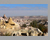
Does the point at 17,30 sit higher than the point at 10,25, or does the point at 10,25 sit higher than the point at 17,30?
the point at 10,25

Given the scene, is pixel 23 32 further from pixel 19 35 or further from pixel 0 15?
pixel 0 15

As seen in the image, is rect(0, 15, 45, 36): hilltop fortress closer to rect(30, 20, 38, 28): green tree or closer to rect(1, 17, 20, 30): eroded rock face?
rect(1, 17, 20, 30): eroded rock face

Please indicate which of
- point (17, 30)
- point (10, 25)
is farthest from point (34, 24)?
point (10, 25)

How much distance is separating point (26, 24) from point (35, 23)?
388 millimetres

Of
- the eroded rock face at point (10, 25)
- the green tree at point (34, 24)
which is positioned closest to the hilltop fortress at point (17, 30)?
the eroded rock face at point (10, 25)

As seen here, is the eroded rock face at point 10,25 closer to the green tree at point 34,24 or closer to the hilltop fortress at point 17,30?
the hilltop fortress at point 17,30

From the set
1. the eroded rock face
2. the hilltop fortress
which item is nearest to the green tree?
the hilltop fortress

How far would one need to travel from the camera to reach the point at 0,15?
4.08 meters

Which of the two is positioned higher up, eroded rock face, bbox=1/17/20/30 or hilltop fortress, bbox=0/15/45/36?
eroded rock face, bbox=1/17/20/30

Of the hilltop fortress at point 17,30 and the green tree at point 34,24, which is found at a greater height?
the green tree at point 34,24

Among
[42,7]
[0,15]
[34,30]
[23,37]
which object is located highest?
[42,7]

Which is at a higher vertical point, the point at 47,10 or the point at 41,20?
the point at 47,10

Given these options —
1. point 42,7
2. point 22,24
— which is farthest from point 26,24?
point 42,7

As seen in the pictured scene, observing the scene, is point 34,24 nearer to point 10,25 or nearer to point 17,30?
point 17,30
